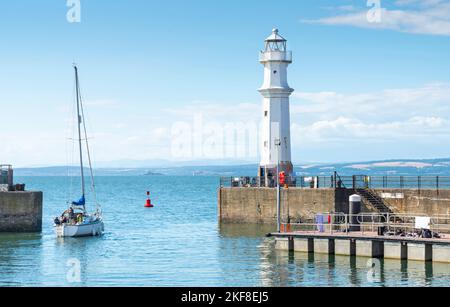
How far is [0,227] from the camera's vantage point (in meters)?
60.4

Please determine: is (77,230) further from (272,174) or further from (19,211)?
(272,174)

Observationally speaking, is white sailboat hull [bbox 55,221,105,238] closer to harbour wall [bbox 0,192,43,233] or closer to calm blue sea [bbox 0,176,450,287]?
calm blue sea [bbox 0,176,450,287]

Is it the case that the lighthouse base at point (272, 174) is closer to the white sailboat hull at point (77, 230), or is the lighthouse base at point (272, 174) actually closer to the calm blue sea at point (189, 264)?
the calm blue sea at point (189, 264)

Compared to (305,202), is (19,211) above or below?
below

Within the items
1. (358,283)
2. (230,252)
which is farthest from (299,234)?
(358,283)

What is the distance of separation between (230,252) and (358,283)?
13.5 metres

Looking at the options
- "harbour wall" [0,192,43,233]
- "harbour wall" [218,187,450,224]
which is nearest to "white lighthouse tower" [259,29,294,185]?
"harbour wall" [218,187,450,224]

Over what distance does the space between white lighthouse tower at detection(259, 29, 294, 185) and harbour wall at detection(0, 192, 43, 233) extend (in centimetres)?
1686

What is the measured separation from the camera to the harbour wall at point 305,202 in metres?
58.4

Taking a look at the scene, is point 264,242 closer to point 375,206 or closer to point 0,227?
point 375,206

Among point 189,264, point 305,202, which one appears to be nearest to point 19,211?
point 189,264

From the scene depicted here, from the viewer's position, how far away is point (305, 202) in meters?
62.7

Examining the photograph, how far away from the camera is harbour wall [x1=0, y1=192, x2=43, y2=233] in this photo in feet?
197

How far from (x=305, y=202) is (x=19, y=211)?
19.2 metres
